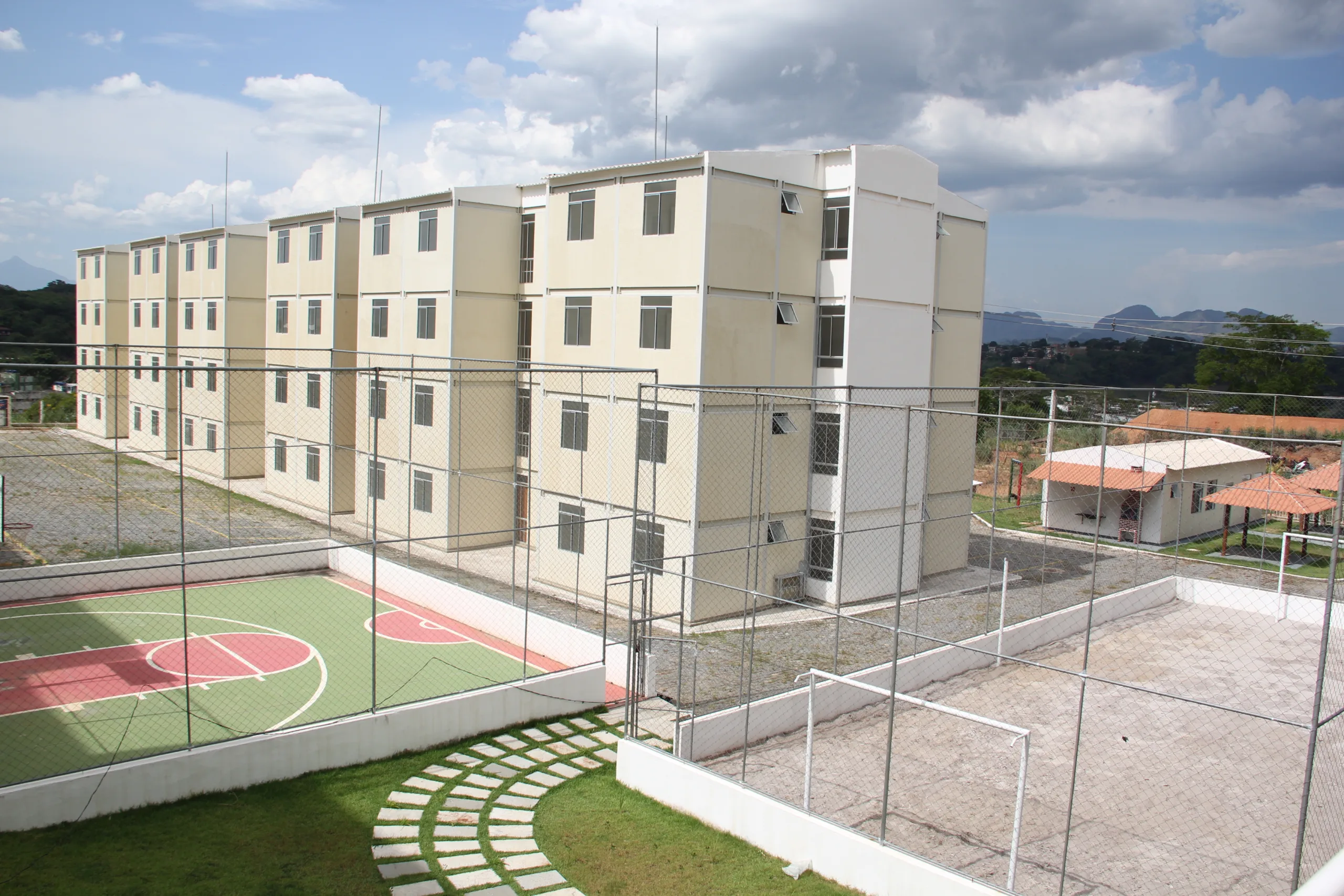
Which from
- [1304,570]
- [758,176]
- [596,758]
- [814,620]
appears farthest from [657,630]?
[1304,570]

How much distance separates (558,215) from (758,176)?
4335 millimetres

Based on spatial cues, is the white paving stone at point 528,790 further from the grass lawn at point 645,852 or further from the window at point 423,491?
the window at point 423,491

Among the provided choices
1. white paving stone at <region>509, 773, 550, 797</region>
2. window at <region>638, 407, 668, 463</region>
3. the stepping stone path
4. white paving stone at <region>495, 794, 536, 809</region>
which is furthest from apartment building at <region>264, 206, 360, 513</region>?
white paving stone at <region>495, 794, 536, 809</region>

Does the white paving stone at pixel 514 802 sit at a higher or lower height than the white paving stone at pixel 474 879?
lower

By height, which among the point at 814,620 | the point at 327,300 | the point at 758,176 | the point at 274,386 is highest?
the point at 758,176

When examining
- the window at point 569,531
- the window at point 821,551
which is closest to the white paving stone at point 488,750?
the window at point 569,531

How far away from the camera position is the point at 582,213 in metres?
18.6

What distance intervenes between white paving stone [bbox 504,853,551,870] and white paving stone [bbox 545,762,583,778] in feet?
5.52

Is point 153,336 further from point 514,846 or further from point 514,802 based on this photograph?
point 514,846

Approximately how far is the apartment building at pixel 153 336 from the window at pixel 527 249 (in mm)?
14617

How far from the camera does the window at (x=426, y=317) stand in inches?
869

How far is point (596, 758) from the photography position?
33.8ft

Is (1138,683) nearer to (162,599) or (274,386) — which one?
(162,599)

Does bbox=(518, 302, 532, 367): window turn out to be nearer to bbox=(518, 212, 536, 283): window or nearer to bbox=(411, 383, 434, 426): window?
bbox=(518, 212, 536, 283): window
